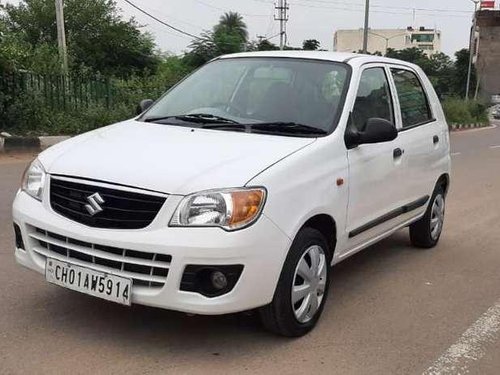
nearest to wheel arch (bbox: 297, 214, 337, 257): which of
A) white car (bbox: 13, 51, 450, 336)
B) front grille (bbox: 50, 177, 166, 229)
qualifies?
white car (bbox: 13, 51, 450, 336)

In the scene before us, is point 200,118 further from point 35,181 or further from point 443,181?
point 443,181

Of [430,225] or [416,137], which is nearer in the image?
[416,137]

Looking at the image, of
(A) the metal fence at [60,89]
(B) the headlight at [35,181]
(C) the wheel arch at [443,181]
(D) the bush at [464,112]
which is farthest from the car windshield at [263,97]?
(D) the bush at [464,112]

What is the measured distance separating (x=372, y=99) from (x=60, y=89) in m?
10.9

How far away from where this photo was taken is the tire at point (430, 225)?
6.04 meters

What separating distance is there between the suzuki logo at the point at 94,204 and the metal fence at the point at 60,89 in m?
10.2

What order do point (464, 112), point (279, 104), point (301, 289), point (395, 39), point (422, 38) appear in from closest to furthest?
point (301, 289)
point (279, 104)
point (464, 112)
point (395, 39)
point (422, 38)

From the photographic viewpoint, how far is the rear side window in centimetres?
539

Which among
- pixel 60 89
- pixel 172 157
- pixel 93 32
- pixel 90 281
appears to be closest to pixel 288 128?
pixel 172 157

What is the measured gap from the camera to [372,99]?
16.0 ft

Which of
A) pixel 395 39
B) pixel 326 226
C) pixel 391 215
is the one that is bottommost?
pixel 391 215

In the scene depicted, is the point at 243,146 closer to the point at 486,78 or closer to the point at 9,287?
the point at 9,287

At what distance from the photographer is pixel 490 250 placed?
629cm

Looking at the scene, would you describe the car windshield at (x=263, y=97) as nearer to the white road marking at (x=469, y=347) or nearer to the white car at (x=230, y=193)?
the white car at (x=230, y=193)
